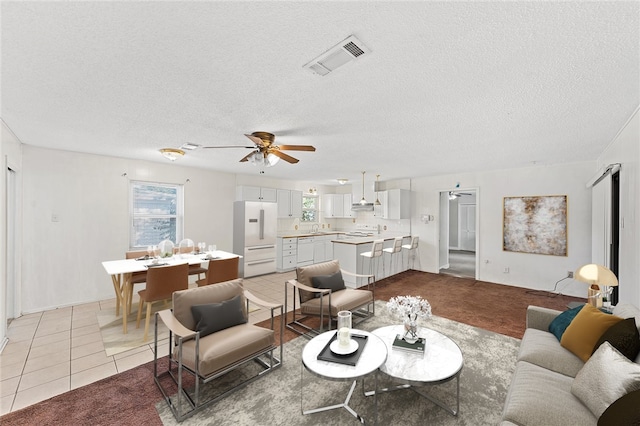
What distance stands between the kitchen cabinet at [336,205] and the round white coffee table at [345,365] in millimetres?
6483

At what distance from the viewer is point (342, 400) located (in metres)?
2.15

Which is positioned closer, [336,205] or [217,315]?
[217,315]

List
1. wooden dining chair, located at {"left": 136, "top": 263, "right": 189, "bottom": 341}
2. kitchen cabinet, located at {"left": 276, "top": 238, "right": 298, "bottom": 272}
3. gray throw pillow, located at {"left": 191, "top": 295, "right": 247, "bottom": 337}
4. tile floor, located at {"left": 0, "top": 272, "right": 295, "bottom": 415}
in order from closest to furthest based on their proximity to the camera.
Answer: tile floor, located at {"left": 0, "top": 272, "right": 295, "bottom": 415}, gray throw pillow, located at {"left": 191, "top": 295, "right": 247, "bottom": 337}, wooden dining chair, located at {"left": 136, "top": 263, "right": 189, "bottom": 341}, kitchen cabinet, located at {"left": 276, "top": 238, "right": 298, "bottom": 272}

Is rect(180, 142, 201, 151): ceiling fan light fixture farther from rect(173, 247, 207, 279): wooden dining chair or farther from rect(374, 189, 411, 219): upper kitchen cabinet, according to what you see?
rect(374, 189, 411, 219): upper kitchen cabinet

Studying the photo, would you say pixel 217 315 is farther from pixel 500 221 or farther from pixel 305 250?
pixel 500 221

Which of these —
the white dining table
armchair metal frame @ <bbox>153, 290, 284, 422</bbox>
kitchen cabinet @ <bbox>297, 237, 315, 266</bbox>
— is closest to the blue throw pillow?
armchair metal frame @ <bbox>153, 290, 284, 422</bbox>

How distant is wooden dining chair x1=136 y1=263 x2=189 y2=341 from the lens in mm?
3260

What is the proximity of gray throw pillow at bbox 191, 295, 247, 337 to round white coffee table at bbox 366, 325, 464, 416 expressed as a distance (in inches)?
54.8

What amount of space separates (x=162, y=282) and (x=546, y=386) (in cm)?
385

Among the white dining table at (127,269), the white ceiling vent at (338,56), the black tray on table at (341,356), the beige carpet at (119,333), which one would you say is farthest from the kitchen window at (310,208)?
the white ceiling vent at (338,56)

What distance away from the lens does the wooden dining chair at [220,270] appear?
3.85m

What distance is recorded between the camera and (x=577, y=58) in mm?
1684

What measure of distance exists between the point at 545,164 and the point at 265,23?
609 centimetres

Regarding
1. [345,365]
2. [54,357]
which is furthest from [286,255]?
[345,365]
